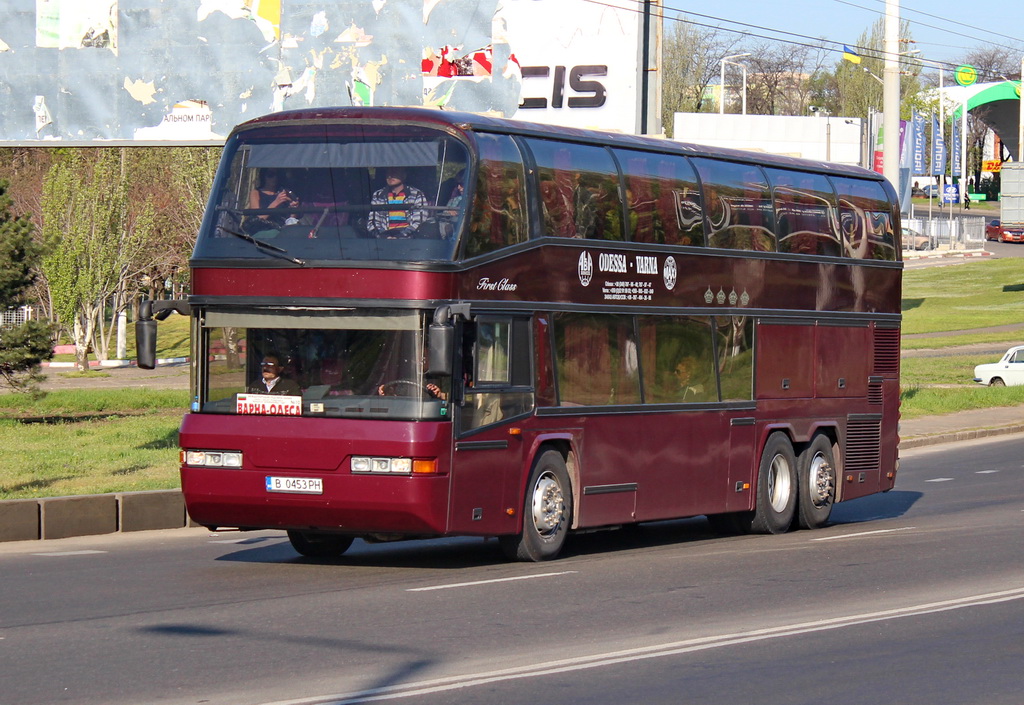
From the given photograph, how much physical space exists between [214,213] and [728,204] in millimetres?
5722

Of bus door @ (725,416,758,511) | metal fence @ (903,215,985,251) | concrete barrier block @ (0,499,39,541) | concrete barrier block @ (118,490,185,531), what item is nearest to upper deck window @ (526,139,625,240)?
bus door @ (725,416,758,511)

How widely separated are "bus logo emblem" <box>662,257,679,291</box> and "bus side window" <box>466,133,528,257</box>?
228 cm

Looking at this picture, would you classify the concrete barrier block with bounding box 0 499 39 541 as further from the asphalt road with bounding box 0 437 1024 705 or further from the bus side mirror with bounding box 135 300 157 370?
the bus side mirror with bounding box 135 300 157 370

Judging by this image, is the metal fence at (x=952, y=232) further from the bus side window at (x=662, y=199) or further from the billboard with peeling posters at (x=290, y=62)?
the bus side window at (x=662, y=199)

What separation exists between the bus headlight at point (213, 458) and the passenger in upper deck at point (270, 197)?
6.05 feet

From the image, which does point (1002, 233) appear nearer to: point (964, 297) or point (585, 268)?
point (964, 297)

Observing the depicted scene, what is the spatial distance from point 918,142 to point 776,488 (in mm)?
74009

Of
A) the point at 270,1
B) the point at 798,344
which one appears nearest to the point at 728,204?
the point at 798,344

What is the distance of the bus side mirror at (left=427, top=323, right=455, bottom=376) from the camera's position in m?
11.4

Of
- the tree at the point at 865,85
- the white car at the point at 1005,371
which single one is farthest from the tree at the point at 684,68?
the white car at the point at 1005,371

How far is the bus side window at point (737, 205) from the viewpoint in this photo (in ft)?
51.1

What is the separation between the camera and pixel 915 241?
10156 centimetres

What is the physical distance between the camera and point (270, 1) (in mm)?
27797

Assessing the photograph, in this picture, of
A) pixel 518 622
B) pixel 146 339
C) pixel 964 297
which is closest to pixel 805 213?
pixel 146 339
